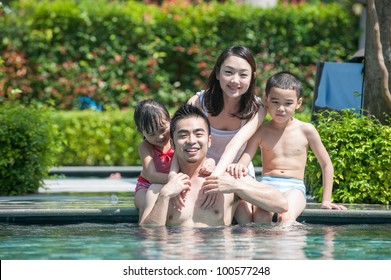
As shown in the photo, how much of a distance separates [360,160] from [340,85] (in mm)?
2876

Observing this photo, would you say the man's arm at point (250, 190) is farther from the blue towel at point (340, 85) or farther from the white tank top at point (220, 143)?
the blue towel at point (340, 85)

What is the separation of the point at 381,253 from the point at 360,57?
5.99 metres

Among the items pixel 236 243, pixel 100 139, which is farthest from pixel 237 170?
pixel 100 139

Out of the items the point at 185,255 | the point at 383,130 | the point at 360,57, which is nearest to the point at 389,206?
the point at 383,130

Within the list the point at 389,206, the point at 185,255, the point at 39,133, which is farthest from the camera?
the point at 39,133

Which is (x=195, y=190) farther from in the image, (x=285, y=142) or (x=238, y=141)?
(x=285, y=142)

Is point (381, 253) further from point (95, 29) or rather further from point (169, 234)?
point (95, 29)

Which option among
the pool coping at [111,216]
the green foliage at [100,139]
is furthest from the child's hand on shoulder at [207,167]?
the green foliage at [100,139]

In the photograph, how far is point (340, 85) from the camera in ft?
37.9

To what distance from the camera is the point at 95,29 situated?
62.1 ft

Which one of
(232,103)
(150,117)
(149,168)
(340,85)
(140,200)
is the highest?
(340,85)

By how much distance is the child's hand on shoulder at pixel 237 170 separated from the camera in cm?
731

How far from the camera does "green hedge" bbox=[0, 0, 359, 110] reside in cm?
1862

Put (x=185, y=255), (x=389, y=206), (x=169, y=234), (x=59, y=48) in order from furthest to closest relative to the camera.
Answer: (x=59, y=48)
(x=389, y=206)
(x=169, y=234)
(x=185, y=255)
